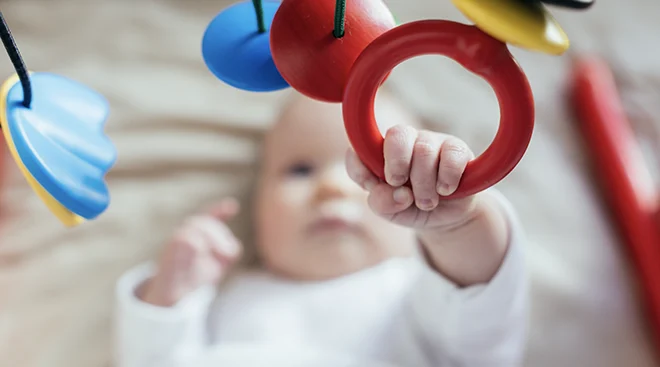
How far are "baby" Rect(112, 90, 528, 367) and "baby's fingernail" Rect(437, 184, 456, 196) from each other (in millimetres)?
129

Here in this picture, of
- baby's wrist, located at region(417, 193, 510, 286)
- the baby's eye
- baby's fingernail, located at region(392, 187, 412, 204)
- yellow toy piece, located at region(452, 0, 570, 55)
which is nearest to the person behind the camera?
yellow toy piece, located at region(452, 0, 570, 55)

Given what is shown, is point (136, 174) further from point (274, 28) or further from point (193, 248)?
point (274, 28)

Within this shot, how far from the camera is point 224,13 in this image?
1.40 feet

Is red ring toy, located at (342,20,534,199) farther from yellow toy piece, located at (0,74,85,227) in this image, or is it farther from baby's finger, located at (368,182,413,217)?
yellow toy piece, located at (0,74,85,227)

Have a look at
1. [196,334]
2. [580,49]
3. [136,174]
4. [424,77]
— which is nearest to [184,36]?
[136,174]

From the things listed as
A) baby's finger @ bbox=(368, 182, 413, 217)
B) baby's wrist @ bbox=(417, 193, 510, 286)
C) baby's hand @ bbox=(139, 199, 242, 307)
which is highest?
baby's finger @ bbox=(368, 182, 413, 217)

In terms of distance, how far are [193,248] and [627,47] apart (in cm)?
78

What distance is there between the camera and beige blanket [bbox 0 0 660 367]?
0.81 meters

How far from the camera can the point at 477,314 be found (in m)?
0.61

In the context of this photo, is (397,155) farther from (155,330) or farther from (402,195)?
(155,330)

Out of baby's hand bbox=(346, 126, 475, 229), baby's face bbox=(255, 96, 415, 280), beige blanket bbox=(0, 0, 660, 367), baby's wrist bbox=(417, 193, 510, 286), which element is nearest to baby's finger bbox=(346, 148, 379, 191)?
baby's hand bbox=(346, 126, 475, 229)

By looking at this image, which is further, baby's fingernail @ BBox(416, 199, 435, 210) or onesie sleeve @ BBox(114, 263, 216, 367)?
onesie sleeve @ BBox(114, 263, 216, 367)

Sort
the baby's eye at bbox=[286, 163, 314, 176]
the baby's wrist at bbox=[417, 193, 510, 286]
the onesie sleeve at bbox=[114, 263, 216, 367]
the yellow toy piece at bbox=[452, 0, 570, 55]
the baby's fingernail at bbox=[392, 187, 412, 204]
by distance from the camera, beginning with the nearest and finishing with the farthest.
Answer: the yellow toy piece at bbox=[452, 0, 570, 55] < the baby's fingernail at bbox=[392, 187, 412, 204] < the baby's wrist at bbox=[417, 193, 510, 286] < the onesie sleeve at bbox=[114, 263, 216, 367] < the baby's eye at bbox=[286, 163, 314, 176]

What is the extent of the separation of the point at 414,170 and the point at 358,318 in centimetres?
35
